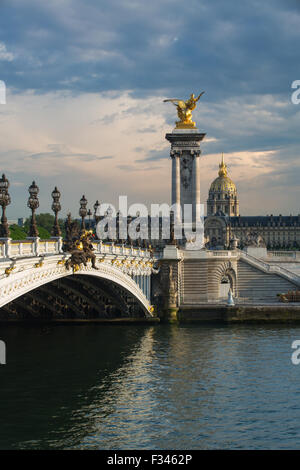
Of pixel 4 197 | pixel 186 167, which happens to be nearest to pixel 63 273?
pixel 4 197

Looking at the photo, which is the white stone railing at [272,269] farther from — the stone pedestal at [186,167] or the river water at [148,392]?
the river water at [148,392]

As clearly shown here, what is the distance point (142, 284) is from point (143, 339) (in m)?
8.16

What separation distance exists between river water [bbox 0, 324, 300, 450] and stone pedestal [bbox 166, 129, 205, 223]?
79.9ft

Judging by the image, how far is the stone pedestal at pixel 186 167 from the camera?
218 feet

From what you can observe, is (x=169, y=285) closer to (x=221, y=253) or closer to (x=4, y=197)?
(x=221, y=253)

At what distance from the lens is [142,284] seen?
1983 inches

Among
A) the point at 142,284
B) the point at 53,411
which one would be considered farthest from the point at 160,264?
the point at 53,411

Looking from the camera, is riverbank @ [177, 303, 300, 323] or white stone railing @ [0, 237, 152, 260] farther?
riverbank @ [177, 303, 300, 323]

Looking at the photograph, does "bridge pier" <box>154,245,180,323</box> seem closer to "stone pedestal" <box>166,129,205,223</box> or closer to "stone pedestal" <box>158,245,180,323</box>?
"stone pedestal" <box>158,245,180,323</box>

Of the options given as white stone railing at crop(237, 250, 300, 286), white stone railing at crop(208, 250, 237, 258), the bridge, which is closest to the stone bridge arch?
the bridge

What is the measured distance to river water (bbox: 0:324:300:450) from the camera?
2303 centimetres

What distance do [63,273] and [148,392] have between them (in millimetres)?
6158

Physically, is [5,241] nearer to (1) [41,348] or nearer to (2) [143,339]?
(1) [41,348]
